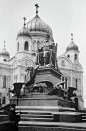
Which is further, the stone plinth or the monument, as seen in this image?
the stone plinth

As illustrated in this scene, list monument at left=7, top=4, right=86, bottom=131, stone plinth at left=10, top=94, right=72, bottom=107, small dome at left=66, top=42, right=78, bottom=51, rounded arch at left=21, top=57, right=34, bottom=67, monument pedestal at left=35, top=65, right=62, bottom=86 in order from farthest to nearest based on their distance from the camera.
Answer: small dome at left=66, top=42, right=78, bottom=51
rounded arch at left=21, top=57, right=34, bottom=67
monument pedestal at left=35, top=65, right=62, bottom=86
stone plinth at left=10, top=94, right=72, bottom=107
monument at left=7, top=4, right=86, bottom=131

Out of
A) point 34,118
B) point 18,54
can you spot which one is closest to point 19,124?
point 34,118

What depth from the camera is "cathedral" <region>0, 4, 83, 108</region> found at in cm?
4497

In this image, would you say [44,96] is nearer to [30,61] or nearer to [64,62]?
[30,61]

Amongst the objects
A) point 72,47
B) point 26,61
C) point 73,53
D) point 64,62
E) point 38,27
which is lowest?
point 26,61

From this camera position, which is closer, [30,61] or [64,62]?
[30,61]

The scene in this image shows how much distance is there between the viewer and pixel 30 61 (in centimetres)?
4534

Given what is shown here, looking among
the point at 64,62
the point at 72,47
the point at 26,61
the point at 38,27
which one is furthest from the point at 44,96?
the point at 72,47

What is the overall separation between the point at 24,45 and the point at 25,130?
3967 centimetres

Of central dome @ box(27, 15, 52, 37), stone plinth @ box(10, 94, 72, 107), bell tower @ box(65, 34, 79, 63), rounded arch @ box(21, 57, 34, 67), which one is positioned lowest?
stone plinth @ box(10, 94, 72, 107)

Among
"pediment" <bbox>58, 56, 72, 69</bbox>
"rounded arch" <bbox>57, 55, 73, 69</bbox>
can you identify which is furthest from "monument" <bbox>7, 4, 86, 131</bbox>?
"pediment" <bbox>58, 56, 72, 69</bbox>

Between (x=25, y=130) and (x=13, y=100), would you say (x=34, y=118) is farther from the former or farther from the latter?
(x=13, y=100)

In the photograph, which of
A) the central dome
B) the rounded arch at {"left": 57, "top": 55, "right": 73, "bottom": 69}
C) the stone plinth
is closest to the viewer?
the stone plinth

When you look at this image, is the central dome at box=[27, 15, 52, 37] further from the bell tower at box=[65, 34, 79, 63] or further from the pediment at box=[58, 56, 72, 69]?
the bell tower at box=[65, 34, 79, 63]
